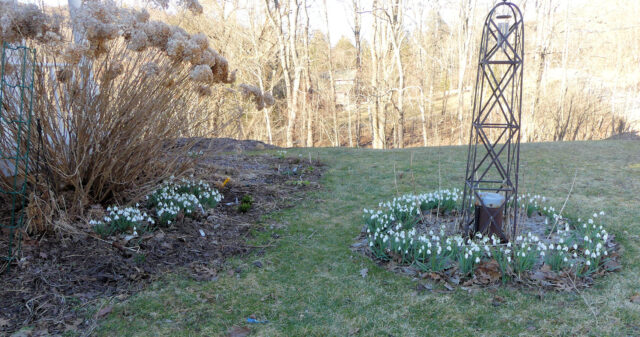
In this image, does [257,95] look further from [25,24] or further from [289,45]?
[289,45]

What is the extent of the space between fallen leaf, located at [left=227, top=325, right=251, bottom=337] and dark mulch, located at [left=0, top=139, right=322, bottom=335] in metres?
0.77

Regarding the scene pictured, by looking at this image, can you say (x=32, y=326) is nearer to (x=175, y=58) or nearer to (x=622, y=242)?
(x=175, y=58)

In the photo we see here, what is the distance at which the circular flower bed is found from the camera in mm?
3270

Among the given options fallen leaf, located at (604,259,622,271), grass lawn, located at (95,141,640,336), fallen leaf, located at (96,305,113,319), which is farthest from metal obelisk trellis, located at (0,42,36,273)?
fallen leaf, located at (604,259,622,271)

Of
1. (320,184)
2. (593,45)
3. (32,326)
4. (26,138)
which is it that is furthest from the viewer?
(593,45)

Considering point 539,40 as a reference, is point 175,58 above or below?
below

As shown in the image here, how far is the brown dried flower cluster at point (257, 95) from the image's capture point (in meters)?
5.14

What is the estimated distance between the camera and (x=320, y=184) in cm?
652

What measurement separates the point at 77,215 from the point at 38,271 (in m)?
0.79

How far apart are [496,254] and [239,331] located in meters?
2.10

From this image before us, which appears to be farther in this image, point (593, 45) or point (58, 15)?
point (593, 45)

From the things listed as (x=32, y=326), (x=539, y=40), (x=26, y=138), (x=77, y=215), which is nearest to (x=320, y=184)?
(x=77, y=215)

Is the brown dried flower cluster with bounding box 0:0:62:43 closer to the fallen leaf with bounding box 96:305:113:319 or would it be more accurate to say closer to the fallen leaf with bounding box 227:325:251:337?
the fallen leaf with bounding box 96:305:113:319

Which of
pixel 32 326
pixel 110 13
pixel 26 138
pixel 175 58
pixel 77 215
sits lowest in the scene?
pixel 32 326
